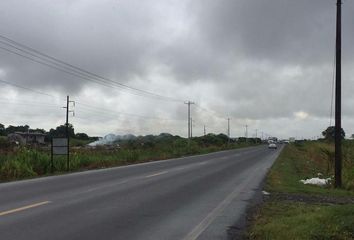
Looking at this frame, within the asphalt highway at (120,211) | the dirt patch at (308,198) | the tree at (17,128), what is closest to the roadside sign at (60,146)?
the asphalt highway at (120,211)

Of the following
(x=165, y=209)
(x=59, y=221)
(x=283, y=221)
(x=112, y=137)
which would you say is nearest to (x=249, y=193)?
(x=165, y=209)

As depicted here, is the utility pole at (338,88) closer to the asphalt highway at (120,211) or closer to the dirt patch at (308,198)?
the asphalt highway at (120,211)

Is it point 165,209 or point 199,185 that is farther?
point 199,185

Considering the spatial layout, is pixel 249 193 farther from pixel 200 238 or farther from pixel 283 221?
pixel 200 238

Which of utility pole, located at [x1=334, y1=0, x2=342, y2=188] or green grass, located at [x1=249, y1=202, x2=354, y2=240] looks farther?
utility pole, located at [x1=334, y1=0, x2=342, y2=188]

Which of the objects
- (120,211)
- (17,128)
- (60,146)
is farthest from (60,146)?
(17,128)

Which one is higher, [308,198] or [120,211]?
[120,211]

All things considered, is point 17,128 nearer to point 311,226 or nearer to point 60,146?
point 60,146

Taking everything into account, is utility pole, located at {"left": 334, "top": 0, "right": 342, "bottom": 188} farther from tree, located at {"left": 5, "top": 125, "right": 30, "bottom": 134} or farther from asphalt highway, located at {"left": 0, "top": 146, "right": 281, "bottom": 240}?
tree, located at {"left": 5, "top": 125, "right": 30, "bottom": 134}

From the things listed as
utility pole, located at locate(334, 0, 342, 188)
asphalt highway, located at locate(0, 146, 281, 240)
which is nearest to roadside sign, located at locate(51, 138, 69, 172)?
asphalt highway, located at locate(0, 146, 281, 240)

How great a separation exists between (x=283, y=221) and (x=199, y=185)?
9997 millimetres

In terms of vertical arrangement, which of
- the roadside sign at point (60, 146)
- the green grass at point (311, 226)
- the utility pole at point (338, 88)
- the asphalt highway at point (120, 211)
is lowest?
the asphalt highway at point (120, 211)

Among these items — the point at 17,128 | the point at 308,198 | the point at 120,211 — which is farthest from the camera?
the point at 17,128

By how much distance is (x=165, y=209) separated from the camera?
13086 millimetres
